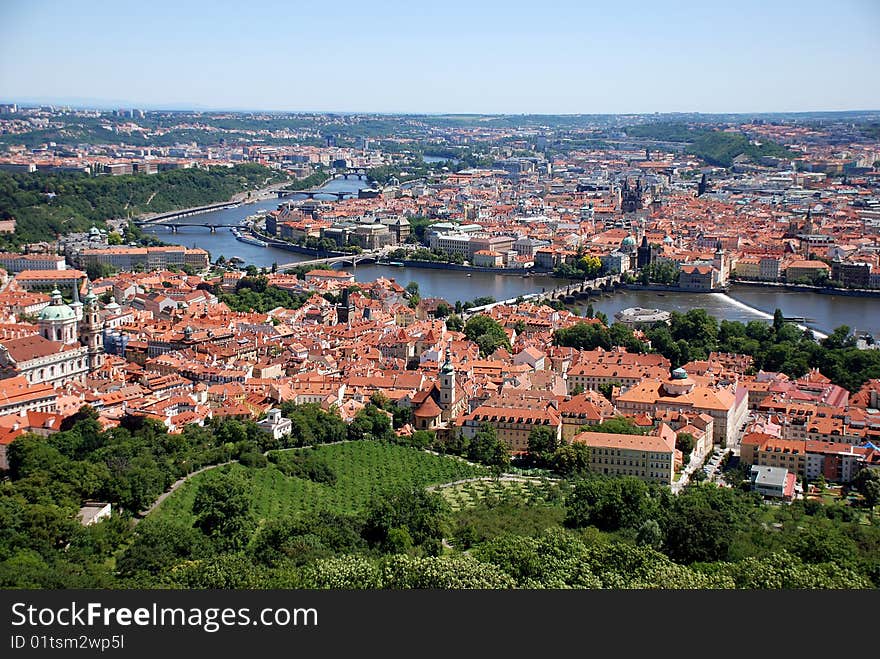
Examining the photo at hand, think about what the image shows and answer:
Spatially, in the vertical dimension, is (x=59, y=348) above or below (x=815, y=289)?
above

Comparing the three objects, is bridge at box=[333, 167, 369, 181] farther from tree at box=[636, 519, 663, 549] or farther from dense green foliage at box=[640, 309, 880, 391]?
tree at box=[636, 519, 663, 549]

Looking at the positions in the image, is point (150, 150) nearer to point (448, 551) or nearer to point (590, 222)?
point (590, 222)

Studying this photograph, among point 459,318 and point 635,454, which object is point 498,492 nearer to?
point 635,454

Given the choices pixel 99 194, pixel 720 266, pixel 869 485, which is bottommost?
pixel 99 194

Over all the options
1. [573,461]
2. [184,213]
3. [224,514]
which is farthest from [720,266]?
[184,213]

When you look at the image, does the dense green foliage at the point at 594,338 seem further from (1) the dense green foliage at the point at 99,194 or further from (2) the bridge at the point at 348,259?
(1) the dense green foliage at the point at 99,194

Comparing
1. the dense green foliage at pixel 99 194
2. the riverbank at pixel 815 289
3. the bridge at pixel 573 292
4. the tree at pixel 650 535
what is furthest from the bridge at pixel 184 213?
the tree at pixel 650 535

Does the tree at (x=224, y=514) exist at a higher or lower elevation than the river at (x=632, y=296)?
higher
